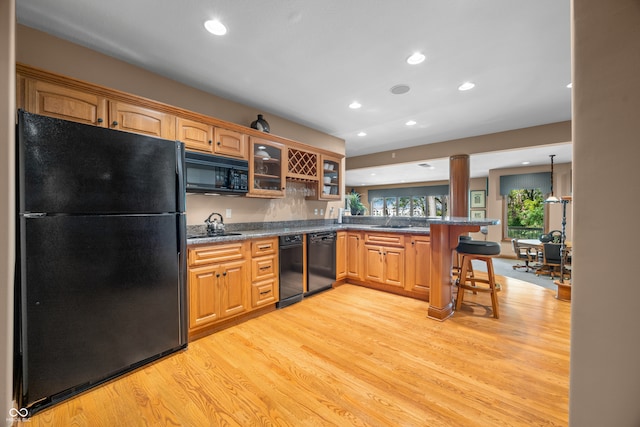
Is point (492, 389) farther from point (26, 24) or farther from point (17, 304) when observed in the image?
point (26, 24)

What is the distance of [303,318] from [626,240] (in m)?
2.56

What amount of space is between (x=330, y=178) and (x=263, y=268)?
2137 mm

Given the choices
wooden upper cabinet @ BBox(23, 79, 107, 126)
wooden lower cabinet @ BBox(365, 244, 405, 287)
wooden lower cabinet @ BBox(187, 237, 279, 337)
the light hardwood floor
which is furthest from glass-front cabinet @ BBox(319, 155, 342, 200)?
wooden upper cabinet @ BBox(23, 79, 107, 126)

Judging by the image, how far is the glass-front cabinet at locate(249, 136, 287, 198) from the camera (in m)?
3.18

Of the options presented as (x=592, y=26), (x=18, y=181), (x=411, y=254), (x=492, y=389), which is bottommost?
(x=492, y=389)

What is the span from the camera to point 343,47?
222cm

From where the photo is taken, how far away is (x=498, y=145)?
181 inches

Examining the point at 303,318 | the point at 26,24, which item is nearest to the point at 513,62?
the point at 303,318

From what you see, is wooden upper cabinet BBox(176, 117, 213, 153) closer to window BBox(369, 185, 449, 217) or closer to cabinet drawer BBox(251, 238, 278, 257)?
cabinet drawer BBox(251, 238, 278, 257)

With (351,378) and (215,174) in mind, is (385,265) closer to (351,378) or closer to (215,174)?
(351,378)

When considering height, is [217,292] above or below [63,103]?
below

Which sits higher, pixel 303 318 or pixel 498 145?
pixel 498 145

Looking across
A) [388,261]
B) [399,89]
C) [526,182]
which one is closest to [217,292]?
[388,261]

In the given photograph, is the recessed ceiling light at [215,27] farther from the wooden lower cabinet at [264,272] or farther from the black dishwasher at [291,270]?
the black dishwasher at [291,270]
